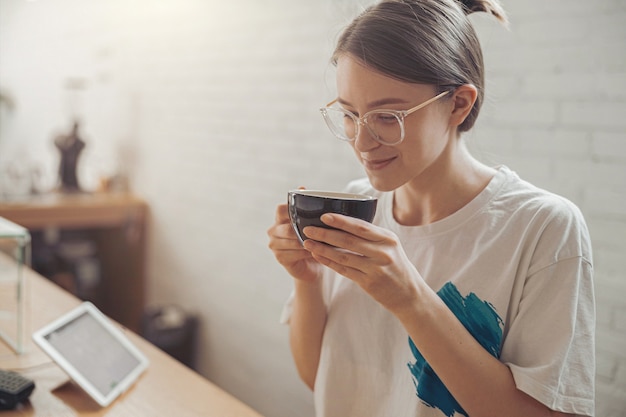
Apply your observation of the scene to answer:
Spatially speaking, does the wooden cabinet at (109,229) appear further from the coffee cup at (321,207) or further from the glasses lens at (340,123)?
the coffee cup at (321,207)

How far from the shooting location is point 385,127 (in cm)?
104

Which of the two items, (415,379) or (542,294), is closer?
(542,294)

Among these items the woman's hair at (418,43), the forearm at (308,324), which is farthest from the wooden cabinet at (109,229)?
the woman's hair at (418,43)

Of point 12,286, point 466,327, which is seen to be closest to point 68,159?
point 12,286

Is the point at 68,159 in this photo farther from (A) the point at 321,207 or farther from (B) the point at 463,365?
(B) the point at 463,365

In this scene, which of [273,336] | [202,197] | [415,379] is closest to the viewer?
[415,379]

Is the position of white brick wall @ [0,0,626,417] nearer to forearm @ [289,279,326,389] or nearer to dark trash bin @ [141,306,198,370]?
dark trash bin @ [141,306,198,370]

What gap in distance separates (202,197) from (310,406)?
1.30 metres

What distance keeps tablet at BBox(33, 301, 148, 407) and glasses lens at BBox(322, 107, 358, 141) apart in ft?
2.32

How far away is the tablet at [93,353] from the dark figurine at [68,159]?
2452 millimetres

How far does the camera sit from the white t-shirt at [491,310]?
96cm

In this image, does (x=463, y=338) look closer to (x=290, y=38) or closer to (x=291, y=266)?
(x=291, y=266)

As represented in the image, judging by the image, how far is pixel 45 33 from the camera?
13.1 feet

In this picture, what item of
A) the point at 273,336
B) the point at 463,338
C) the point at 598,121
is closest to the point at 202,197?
the point at 273,336
